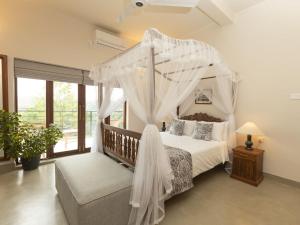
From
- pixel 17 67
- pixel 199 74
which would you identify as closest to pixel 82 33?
pixel 17 67

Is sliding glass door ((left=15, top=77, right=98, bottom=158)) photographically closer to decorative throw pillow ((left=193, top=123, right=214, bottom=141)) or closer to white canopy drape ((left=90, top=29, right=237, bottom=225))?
white canopy drape ((left=90, top=29, right=237, bottom=225))

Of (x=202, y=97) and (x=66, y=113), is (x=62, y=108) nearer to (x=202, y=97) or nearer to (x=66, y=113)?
(x=66, y=113)

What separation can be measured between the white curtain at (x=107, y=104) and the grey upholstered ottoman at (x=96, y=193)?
2.96 ft

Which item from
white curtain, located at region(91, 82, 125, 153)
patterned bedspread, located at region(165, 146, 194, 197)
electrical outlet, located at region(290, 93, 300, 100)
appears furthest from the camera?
white curtain, located at region(91, 82, 125, 153)

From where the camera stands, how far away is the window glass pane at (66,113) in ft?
12.6

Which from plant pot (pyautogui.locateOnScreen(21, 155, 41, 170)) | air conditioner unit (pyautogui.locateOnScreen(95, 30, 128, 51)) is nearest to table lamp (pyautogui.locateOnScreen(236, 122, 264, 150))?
air conditioner unit (pyautogui.locateOnScreen(95, 30, 128, 51))

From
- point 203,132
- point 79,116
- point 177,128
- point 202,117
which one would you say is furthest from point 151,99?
point 79,116

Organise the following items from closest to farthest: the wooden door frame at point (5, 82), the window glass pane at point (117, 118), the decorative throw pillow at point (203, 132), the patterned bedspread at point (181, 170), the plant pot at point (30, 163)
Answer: the patterned bedspread at point (181, 170) < the wooden door frame at point (5, 82) < the plant pot at point (30, 163) < the decorative throw pillow at point (203, 132) < the window glass pane at point (117, 118)

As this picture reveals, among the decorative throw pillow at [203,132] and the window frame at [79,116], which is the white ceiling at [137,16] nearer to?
the window frame at [79,116]

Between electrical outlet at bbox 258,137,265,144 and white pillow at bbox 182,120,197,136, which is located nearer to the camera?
electrical outlet at bbox 258,137,265,144

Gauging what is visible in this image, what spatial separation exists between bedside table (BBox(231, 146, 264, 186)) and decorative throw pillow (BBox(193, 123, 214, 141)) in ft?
1.72

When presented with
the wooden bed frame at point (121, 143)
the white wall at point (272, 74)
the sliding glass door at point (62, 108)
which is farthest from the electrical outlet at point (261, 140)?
the sliding glass door at point (62, 108)

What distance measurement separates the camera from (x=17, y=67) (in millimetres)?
3213

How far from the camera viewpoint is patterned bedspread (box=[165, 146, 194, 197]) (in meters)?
2.16
